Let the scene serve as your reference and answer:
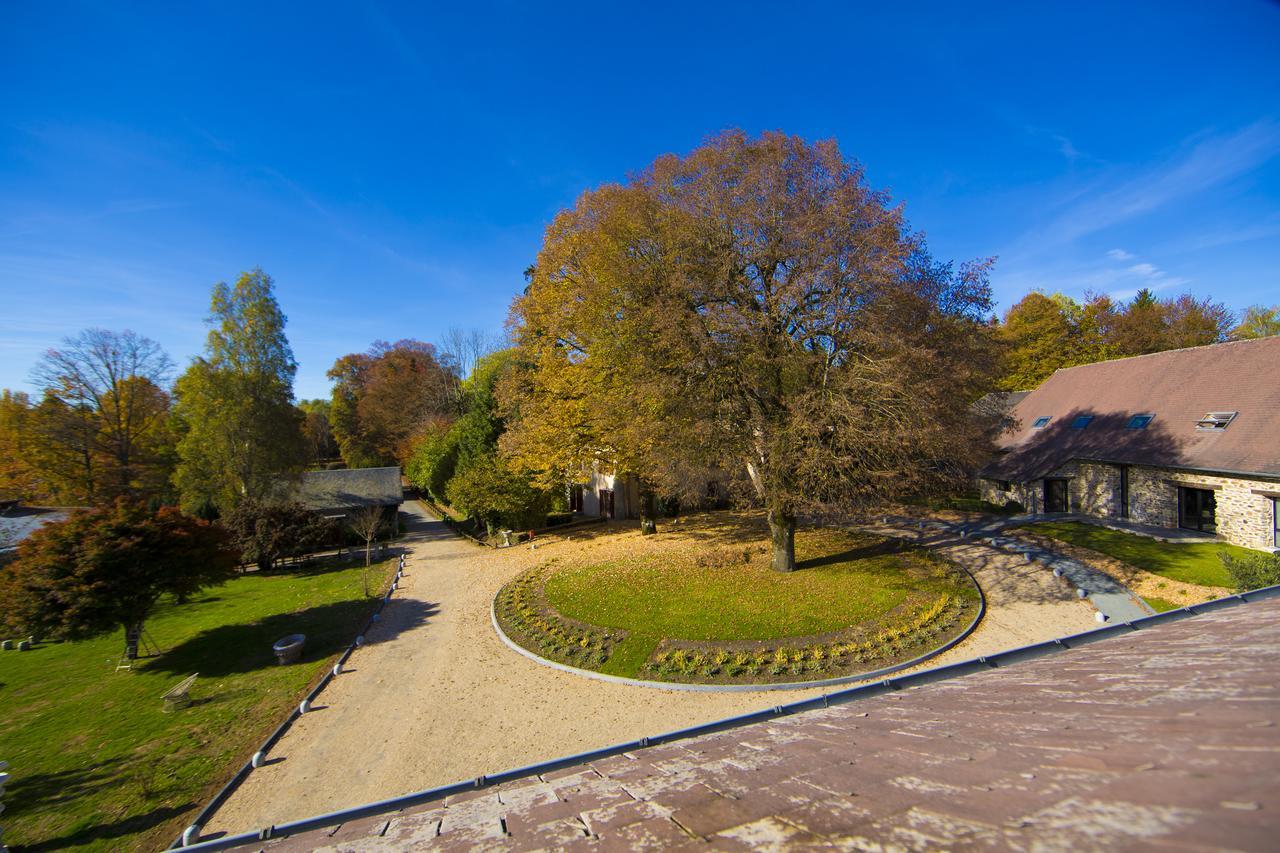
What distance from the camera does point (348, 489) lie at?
28828 millimetres

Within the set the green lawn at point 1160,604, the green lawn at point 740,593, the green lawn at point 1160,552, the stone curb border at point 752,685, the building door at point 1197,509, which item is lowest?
the stone curb border at point 752,685

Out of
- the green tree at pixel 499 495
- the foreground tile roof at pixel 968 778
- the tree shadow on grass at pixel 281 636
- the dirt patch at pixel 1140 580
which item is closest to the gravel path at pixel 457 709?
the tree shadow on grass at pixel 281 636

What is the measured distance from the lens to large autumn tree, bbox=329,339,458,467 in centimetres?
4934

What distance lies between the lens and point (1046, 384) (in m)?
28.5

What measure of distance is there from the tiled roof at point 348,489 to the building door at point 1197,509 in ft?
112

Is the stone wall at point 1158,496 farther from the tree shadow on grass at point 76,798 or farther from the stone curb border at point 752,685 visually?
the tree shadow on grass at point 76,798

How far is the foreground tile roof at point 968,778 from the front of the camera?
164 centimetres

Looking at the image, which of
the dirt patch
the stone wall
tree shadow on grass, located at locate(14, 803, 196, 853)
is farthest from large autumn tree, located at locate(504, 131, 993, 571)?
tree shadow on grass, located at locate(14, 803, 196, 853)

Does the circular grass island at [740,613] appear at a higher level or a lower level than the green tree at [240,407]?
lower

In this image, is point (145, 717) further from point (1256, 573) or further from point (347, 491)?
Answer: point (1256, 573)

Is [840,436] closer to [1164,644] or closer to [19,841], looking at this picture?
[1164,644]

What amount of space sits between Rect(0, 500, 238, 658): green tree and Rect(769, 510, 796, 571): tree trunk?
15.8 meters

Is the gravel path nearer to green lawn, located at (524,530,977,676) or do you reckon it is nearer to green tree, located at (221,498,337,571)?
green lawn, located at (524,530,977,676)

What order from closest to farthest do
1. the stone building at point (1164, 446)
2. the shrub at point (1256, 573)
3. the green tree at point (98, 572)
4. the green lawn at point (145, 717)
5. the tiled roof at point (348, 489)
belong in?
1. the green lawn at point (145, 717)
2. the shrub at point (1256, 573)
3. the green tree at point (98, 572)
4. the stone building at point (1164, 446)
5. the tiled roof at point (348, 489)
